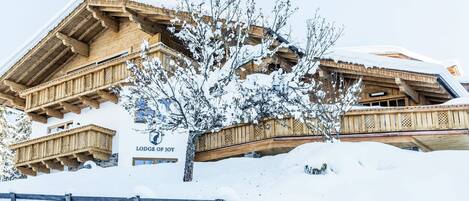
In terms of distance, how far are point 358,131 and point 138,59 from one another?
25.1 ft

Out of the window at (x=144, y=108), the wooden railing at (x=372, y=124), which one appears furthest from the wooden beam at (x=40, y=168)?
the wooden railing at (x=372, y=124)

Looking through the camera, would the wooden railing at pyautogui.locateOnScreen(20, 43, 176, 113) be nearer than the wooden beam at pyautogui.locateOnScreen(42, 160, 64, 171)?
Yes

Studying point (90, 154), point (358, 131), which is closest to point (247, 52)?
point (358, 131)

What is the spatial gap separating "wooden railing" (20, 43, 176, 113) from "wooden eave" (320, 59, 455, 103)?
5.70 m

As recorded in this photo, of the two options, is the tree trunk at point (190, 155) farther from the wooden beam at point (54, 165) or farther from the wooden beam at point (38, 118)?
the wooden beam at point (38, 118)

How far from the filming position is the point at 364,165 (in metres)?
14.0

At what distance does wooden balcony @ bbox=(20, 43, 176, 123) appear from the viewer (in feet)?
63.9

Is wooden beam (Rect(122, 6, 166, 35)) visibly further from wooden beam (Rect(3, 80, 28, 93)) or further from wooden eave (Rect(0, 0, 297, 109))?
wooden beam (Rect(3, 80, 28, 93))

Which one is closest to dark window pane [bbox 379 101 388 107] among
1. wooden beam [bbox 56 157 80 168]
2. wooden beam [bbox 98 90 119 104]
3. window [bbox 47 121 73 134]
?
wooden beam [bbox 98 90 119 104]

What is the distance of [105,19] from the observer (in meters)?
21.7

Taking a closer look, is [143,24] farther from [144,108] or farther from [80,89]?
[144,108]

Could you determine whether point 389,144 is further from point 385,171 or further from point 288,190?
point 288,190

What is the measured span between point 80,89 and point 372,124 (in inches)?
419

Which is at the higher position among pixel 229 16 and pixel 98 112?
pixel 229 16
